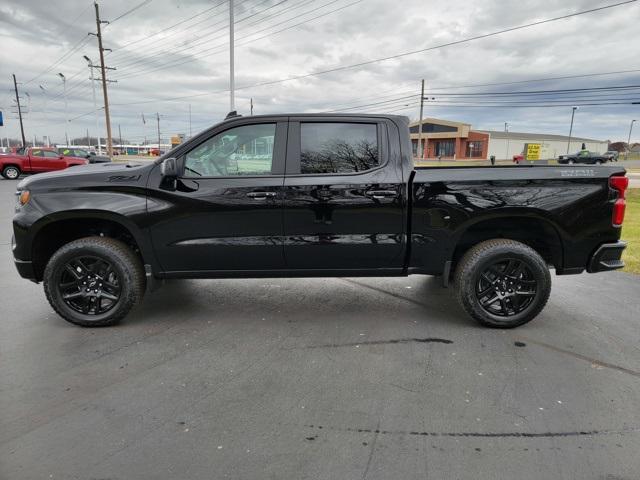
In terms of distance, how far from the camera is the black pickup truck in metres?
3.95

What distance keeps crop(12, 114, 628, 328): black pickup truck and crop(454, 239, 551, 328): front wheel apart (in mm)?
12

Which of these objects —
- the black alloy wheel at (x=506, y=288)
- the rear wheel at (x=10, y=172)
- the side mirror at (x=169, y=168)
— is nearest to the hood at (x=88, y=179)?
the side mirror at (x=169, y=168)

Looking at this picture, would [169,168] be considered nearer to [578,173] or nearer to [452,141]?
[578,173]

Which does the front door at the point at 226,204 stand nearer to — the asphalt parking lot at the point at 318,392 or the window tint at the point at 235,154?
Result: the window tint at the point at 235,154

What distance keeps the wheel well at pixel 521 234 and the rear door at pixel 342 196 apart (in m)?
0.69

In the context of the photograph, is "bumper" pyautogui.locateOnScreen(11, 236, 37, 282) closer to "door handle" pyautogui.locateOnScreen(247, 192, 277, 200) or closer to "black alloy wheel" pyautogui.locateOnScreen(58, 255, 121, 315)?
"black alloy wheel" pyautogui.locateOnScreen(58, 255, 121, 315)

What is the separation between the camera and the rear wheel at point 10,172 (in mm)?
23375

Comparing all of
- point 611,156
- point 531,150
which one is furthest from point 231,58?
point 611,156

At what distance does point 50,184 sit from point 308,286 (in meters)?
2.93

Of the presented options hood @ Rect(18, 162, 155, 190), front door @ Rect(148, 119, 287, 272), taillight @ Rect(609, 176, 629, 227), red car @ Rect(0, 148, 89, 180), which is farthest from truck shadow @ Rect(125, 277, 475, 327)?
red car @ Rect(0, 148, 89, 180)

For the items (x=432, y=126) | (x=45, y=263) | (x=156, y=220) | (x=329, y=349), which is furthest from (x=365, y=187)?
(x=432, y=126)

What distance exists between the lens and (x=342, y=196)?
3.95 metres

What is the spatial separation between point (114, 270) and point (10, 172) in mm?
24834

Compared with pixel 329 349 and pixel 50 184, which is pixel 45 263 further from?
pixel 329 349
